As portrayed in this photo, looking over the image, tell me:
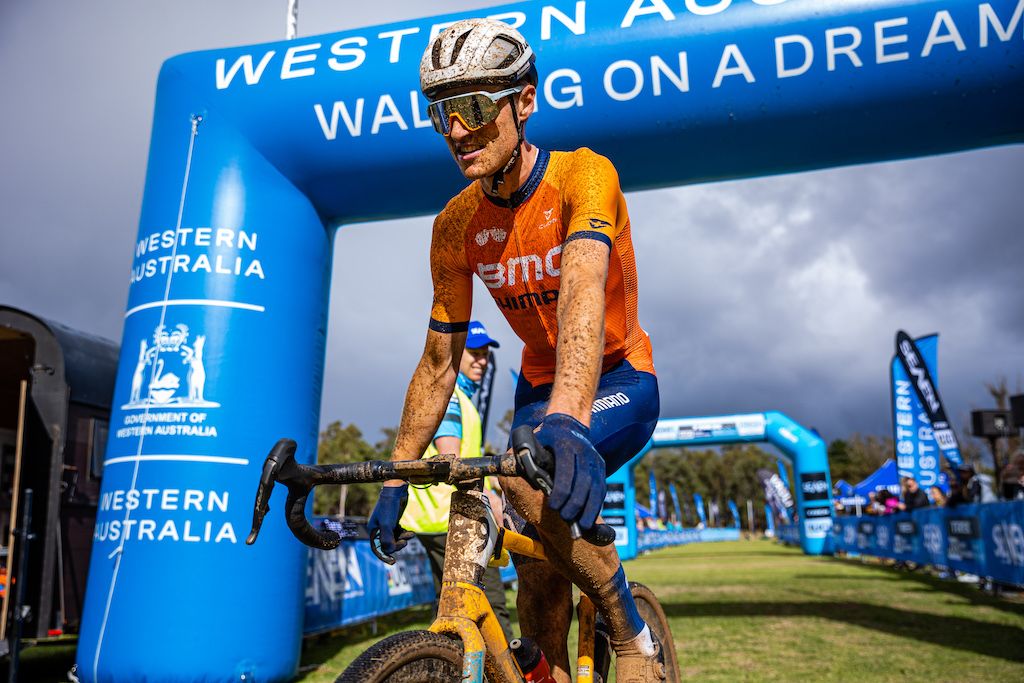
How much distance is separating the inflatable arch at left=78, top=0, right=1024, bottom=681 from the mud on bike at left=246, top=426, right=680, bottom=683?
3.97 meters

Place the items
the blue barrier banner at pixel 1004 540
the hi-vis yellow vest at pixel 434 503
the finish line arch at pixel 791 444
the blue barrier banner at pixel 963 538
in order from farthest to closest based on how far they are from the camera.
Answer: the finish line arch at pixel 791 444, the blue barrier banner at pixel 963 538, the blue barrier banner at pixel 1004 540, the hi-vis yellow vest at pixel 434 503

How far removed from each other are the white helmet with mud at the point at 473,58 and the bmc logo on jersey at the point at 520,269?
0.52 m

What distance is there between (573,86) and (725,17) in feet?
3.86

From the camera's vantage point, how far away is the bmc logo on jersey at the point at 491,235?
2492 mm

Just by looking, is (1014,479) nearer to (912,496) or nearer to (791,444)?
(912,496)

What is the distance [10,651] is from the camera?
5.49 metres

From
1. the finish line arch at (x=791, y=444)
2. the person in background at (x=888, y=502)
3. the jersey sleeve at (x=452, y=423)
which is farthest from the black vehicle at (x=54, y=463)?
the finish line arch at (x=791, y=444)

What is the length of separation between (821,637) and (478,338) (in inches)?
187

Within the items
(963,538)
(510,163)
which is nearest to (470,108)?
(510,163)

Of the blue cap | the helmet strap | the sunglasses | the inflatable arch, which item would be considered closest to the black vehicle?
the inflatable arch

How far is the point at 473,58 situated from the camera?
84.3 inches

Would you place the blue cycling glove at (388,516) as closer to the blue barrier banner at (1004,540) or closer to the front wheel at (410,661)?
the front wheel at (410,661)

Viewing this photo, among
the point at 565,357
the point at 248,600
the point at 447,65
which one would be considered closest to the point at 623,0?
the point at 447,65

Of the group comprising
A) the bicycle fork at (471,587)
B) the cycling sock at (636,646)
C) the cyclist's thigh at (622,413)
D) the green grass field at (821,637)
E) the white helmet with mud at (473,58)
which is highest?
the white helmet with mud at (473,58)
